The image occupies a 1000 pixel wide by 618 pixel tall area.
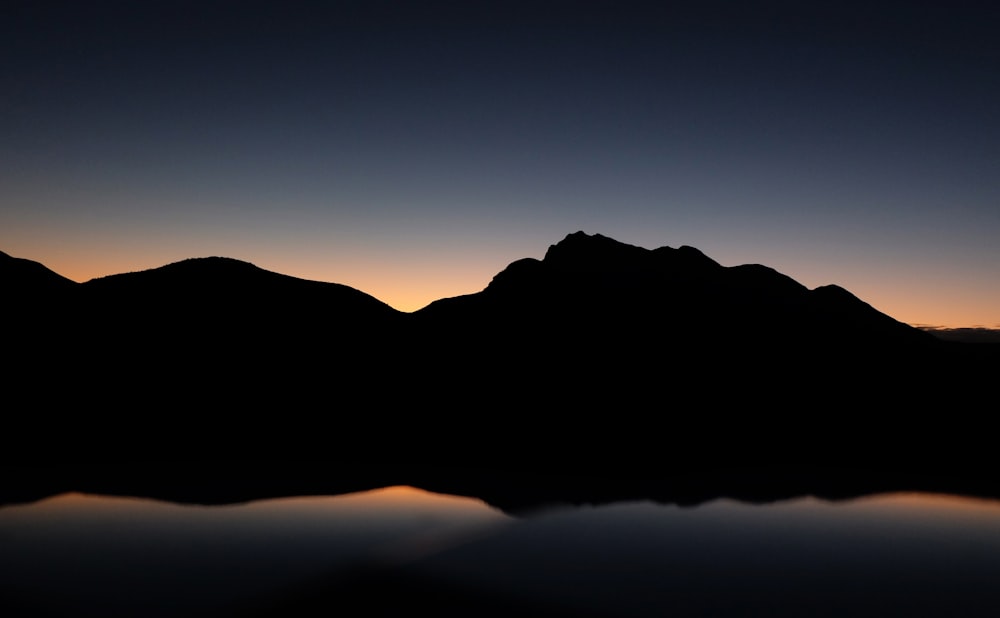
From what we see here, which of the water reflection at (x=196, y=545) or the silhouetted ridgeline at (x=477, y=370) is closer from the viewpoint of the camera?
the water reflection at (x=196, y=545)

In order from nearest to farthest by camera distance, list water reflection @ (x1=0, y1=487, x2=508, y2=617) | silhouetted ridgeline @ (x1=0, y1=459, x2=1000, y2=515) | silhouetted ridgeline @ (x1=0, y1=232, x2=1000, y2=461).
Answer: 1. water reflection @ (x1=0, y1=487, x2=508, y2=617)
2. silhouetted ridgeline @ (x1=0, y1=459, x2=1000, y2=515)
3. silhouetted ridgeline @ (x1=0, y1=232, x2=1000, y2=461)

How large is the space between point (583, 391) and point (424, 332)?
88.7 ft

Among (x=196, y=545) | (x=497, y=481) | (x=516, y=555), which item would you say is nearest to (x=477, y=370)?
(x=497, y=481)

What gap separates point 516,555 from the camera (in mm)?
23031

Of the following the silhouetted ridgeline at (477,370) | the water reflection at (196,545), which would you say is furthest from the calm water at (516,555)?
the silhouetted ridgeline at (477,370)

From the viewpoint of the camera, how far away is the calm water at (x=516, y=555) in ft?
60.8

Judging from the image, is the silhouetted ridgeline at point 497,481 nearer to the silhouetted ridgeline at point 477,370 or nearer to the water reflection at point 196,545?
the water reflection at point 196,545

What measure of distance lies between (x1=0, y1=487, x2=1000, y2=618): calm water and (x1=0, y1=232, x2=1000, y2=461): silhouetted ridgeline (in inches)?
948

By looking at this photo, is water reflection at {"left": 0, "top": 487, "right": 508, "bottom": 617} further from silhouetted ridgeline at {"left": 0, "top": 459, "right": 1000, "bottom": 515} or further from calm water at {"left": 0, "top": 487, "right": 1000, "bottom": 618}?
silhouetted ridgeline at {"left": 0, "top": 459, "right": 1000, "bottom": 515}

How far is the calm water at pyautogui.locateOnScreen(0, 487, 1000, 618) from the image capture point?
60.8 ft

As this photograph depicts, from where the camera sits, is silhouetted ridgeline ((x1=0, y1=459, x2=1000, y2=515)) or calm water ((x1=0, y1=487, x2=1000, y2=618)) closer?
calm water ((x1=0, y1=487, x2=1000, y2=618))

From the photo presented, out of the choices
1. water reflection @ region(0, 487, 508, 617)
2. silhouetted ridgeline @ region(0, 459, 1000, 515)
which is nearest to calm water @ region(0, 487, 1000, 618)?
water reflection @ region(0, 487, 508, 617)

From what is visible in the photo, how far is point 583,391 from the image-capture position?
76375mm

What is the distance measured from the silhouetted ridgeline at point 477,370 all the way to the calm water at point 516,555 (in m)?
24.1
